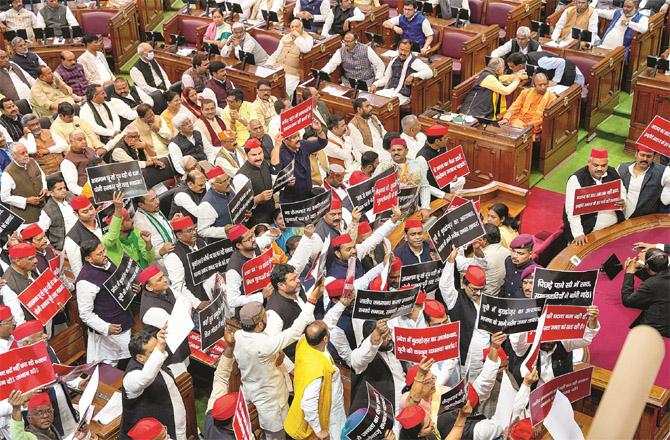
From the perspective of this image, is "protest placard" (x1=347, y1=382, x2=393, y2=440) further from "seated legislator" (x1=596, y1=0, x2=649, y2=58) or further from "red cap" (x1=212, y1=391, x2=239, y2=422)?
"seated legislator" (x1=596, y1=0, x2=649, y2=58)

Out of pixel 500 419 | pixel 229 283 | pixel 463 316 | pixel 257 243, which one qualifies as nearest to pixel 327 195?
pixel 257 243

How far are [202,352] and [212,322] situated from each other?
2.76 feet

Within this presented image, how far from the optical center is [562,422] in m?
4.11

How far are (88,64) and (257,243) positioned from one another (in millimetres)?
4996

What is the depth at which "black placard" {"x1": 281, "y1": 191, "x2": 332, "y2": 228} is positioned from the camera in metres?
6.11

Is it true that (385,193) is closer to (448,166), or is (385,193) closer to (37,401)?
(448,166)

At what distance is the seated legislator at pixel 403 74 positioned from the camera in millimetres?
9180

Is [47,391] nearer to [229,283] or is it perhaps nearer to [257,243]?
[229,283]

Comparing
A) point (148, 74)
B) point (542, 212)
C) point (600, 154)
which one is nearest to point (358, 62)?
point (148, 74)

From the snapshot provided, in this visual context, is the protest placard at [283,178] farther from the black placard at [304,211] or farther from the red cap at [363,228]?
the red cap at [363,228]

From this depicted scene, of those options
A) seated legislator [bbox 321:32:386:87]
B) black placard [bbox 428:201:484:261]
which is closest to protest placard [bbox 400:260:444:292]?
black placard [bbox 428:201:484:261]

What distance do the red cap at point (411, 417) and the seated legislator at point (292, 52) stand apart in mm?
6635

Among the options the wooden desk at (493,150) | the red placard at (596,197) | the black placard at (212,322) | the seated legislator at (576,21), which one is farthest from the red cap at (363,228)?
Answer: the seated legislator at (576,21)

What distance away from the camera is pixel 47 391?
466 centimetres
